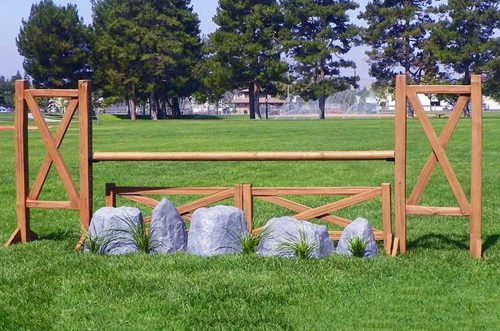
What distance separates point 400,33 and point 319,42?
344 inches

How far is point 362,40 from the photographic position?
95.7 m

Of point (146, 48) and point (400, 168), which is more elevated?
point (146, 48)

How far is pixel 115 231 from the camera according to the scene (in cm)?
916

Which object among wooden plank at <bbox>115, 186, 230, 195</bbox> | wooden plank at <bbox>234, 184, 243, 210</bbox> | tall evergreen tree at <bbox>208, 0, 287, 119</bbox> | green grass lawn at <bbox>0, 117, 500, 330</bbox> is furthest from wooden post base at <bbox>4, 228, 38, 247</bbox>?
tall evergreen tree at <bbox>208, 0, 287, 119</bbox>

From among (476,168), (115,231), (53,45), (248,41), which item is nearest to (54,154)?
(115,231)

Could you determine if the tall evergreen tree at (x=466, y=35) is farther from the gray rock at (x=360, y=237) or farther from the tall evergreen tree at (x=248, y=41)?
the gray rock at (x=360, y=237)

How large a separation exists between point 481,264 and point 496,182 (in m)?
7.97

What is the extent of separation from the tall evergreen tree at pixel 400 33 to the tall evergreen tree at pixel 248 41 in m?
9.72

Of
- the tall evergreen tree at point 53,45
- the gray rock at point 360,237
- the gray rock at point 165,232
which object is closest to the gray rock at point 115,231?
the gray rock at point 165,232

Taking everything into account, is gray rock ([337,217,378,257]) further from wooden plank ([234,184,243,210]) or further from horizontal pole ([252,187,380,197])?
wooden plank ([234,184,243,210])

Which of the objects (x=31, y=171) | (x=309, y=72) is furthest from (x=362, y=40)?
(x=31, y=171)

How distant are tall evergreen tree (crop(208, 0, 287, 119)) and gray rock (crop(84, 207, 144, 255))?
269 feet

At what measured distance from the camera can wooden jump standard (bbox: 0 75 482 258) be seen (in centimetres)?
905

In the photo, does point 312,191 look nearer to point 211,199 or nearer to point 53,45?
point 211,199
